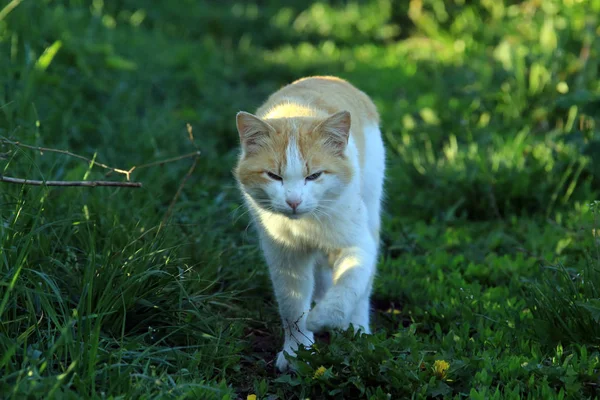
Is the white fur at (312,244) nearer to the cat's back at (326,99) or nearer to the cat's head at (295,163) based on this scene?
the cat's head at (295,163)

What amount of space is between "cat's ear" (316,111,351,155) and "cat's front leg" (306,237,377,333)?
1.47 ft

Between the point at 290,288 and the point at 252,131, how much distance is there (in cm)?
71

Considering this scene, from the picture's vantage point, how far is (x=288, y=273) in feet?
10.9

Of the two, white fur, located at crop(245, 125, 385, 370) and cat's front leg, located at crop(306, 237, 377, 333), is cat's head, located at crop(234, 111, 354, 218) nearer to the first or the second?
white fur, located at crop(245, 125, 385, 370)

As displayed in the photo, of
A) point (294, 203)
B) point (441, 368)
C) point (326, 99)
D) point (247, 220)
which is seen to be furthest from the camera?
point (247, 220)

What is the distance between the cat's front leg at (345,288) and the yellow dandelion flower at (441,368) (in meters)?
0.39

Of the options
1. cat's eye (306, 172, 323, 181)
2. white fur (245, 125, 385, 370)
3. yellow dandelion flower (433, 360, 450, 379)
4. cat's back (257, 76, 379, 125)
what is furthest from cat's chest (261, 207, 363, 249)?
yellow dandelion flower (433, 360, 450, 379)

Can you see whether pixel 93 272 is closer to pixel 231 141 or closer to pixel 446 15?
pixel 231 141

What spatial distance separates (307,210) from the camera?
3.01 metres

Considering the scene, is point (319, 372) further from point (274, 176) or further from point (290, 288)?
point (274, 176)

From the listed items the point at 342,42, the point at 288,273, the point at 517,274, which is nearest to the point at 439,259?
the point at 517,274

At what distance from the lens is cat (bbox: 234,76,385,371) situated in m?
3.04

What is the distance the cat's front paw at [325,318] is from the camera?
2.96m

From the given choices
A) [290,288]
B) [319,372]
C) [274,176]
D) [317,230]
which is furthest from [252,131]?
[319,372]
